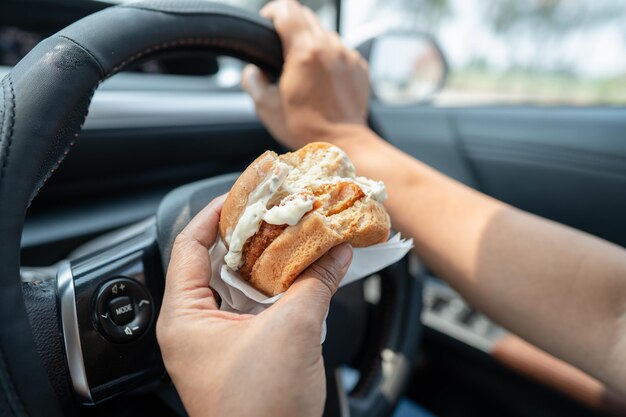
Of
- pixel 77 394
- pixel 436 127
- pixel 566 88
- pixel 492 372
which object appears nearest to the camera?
pixel 77 394

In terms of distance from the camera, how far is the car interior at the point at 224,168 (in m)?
0.64

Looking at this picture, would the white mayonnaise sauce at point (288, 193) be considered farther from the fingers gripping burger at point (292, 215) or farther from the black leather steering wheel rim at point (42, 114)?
the black leather steering wheel rim at point (42, 114)

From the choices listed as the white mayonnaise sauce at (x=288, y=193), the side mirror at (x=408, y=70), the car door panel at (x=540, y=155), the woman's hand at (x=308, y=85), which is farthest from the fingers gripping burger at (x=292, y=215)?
Answer: the side mirror at (x=408, y=70)

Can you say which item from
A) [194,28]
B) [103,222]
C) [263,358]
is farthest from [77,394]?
[103,222]

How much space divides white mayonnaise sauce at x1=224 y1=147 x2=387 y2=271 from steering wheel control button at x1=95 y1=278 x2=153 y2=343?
8.5 inches

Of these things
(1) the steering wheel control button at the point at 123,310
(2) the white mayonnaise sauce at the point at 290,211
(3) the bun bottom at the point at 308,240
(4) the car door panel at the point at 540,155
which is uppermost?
(2) the white mayonnaise sauce at the point at 290,211

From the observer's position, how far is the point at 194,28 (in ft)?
2.63

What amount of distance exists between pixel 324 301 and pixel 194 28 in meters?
0.51

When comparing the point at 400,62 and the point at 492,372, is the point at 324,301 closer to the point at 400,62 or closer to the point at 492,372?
the point at 492,372

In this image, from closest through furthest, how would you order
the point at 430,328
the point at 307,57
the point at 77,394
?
the point at 77,394 < the point at 307,57 < the point at 430,328

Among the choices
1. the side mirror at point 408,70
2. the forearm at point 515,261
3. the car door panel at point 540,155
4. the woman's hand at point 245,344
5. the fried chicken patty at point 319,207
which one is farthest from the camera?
the side mirror at point 408,70

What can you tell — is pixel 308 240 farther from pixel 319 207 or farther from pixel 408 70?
pixel 408 70

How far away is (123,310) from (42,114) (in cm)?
32

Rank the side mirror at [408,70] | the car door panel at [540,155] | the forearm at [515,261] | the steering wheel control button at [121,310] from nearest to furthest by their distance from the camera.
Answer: the steering wheel control button at [121,310] → the forearm at [515,261] → the car door panel at [540,155] → the side mirror at [408,70]
